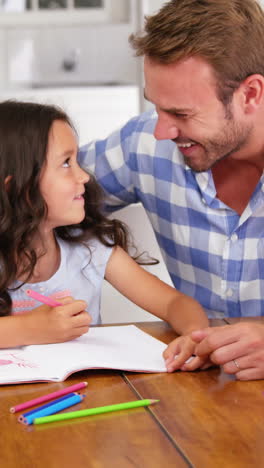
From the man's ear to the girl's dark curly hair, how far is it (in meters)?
0.41

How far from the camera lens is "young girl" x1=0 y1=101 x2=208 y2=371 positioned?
165 cm

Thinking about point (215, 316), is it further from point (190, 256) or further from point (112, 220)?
point (112, 220)

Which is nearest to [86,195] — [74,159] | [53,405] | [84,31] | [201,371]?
[74,159]

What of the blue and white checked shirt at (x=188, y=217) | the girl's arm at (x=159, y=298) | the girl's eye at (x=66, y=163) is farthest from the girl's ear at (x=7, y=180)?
the blue and white checked shirt at (x=188, y=217)

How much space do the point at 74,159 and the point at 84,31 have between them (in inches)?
150

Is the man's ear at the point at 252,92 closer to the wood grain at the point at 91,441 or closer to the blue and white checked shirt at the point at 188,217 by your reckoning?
the blue and white checked shirt at the point at 188,217

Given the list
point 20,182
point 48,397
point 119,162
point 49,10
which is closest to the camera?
point 48,397

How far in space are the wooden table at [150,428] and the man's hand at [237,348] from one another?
0.8 inches

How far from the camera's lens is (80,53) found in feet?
17.4

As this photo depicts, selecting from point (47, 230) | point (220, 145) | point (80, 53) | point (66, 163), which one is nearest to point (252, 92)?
point (220, 145)

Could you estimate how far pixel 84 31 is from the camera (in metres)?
5.29

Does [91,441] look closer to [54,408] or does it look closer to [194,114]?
[54,408]

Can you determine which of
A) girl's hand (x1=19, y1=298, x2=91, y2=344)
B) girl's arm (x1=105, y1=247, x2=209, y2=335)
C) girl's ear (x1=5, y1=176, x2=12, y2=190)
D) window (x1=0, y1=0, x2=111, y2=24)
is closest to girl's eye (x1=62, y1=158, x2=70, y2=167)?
girl's ear (x1=5, y1=176, x2=12, y2=190)

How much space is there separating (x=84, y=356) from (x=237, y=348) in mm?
248
